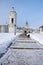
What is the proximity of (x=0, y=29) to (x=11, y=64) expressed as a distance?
10786 centimetres

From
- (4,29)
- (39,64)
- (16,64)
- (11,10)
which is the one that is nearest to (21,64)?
(16,64)

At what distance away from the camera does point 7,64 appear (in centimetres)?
648

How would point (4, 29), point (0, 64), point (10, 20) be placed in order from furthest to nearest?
point (4, 29)
point (10, 20)
point (0, 64)

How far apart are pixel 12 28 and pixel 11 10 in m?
9.57

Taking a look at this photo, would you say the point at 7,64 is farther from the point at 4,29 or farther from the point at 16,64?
the point at 4,29

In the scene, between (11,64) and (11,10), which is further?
(11,10)

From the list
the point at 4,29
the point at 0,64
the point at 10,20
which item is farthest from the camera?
the point at 4,29

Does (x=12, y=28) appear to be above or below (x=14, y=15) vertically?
below

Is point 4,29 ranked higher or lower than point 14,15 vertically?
lower

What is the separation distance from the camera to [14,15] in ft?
291

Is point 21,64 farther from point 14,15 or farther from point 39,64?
point 14,15

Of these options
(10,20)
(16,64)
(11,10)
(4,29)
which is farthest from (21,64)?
(4,29)

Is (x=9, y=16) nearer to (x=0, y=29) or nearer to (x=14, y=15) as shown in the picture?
(x=14, y=15)

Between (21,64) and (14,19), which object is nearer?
(21,64)
